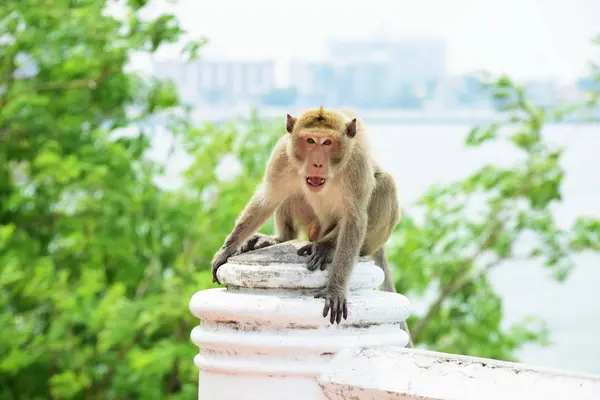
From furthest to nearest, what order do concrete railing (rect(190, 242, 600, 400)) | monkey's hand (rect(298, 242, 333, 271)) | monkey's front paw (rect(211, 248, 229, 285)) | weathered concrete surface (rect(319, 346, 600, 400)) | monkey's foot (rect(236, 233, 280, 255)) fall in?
monkey's foot (rect(236, 233, 280, 255)) → monkey's front paw (rect(211, 248, 229, 285)) → monkey's hand (rect(298, 242, 333, 271)) → concrete railing (rect(190, 242, 600, 400)) → weathered concrete surface (rect(319, 346, 600, 400))

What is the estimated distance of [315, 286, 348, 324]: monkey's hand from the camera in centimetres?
196

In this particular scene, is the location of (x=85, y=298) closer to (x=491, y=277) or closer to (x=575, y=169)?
→ (x=491, y=277)

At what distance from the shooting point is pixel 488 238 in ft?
21.6

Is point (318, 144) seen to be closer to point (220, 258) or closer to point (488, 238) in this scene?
point (220, 258)

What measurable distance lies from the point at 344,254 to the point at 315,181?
10.0 inches

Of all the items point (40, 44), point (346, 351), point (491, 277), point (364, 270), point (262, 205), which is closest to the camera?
point (346, 351)

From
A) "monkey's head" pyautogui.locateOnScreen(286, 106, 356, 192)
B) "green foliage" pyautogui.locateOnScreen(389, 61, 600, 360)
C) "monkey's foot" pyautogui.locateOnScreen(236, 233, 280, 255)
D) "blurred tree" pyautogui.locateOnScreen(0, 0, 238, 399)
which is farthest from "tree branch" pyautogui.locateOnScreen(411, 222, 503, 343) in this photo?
"monkey's head" pyautogui.locateOnScreen(286, 106, 356, 192)

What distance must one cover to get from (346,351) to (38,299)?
4.81 metres

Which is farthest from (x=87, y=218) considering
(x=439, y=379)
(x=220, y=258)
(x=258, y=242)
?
(x=439, y=379)

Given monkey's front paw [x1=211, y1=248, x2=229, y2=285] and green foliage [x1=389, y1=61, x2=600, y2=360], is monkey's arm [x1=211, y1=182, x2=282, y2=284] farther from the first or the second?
green foliage [x1=389, y1=61, x2=600, y2=360]

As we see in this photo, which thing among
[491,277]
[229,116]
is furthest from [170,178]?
[491,277]

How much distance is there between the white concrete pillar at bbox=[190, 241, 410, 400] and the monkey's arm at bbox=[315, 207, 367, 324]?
0.13ft

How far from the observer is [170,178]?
7.27 meters

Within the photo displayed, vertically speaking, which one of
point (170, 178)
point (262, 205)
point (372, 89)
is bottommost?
point (170, 178)
